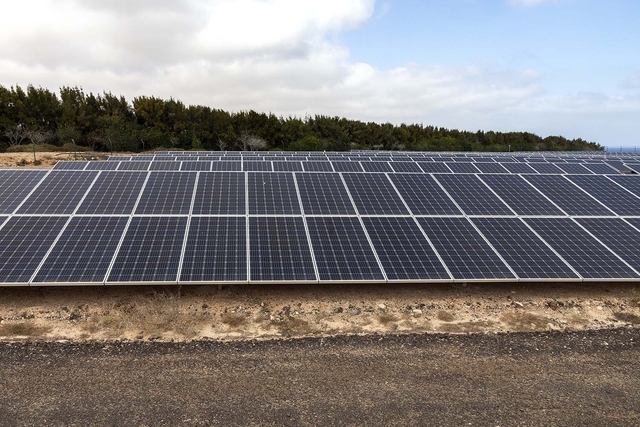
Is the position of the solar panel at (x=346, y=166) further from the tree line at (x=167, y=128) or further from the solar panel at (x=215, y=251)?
the tree line at (x=167, y=128)

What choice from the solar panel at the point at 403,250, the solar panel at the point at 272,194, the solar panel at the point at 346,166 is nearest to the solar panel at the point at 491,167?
the solar panel at the point at 346,166

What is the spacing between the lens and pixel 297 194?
15.2m

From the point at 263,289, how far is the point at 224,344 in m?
2.93

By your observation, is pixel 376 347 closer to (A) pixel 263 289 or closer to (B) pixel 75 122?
(A) pixel 263 289

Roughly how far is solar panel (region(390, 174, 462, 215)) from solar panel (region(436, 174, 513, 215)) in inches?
18.5

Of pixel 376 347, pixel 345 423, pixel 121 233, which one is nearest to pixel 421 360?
pixel 376 347

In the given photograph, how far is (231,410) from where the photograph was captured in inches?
271

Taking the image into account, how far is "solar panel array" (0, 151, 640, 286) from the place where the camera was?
11.2 metres

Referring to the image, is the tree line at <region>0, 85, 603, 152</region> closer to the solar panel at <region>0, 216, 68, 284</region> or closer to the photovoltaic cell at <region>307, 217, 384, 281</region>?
the solar panel at <region>0, 216, 68, 284</region>

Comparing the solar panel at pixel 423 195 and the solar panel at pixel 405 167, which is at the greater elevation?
the solar panel at pixel 405 167

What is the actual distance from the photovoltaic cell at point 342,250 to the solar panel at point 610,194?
11667mm

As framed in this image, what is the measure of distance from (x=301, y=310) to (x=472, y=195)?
32.2 ft

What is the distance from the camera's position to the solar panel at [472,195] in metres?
15.0

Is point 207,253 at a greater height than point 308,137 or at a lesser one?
lesser
